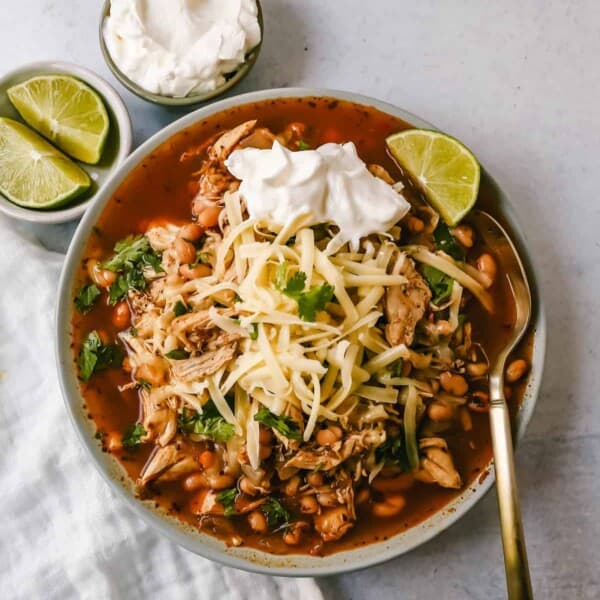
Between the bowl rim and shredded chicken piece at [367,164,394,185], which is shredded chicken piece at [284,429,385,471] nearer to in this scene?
the bowl rim

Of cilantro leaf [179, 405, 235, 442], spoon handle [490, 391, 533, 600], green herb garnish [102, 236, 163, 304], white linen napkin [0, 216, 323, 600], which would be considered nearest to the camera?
spoon handle [490, 391, 533, 600]

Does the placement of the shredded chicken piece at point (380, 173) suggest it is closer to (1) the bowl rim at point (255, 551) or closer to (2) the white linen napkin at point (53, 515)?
(1) the bowl rim at point (255, 551)

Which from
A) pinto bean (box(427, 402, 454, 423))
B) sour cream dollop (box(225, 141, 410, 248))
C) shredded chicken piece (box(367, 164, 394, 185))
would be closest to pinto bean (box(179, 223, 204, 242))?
sour cream dollop (box(225, 141, 410, 248))

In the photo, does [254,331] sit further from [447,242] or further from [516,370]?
[516,370]

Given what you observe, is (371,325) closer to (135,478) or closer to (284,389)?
(284,389)

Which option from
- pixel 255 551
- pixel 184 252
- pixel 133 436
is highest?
pixel 184 252

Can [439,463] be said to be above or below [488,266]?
below

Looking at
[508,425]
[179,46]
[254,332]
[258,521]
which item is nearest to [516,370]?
[508,425]
